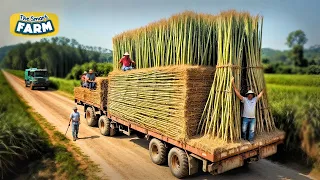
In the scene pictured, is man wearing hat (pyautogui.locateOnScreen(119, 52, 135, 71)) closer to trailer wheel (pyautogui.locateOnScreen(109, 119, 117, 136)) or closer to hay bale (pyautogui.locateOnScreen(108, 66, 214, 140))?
hay bale (pyautogui.locateOnScreen(108, 66, 214, 140))

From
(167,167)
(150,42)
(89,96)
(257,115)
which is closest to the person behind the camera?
(257,115)

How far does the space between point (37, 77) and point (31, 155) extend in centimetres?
2216

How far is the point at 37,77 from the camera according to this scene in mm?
27953

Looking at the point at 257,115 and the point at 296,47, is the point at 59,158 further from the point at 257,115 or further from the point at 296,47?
the point at 296,47

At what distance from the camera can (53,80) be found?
31.3m

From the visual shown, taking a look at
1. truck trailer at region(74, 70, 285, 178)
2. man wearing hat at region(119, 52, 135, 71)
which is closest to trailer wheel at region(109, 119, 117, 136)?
truck trailer at region(74, 70, 285, 178)

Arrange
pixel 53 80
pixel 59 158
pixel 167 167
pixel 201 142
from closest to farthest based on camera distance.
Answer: pixel 201 142
pixel 167 167
pixel 59 158
pixel 53 80

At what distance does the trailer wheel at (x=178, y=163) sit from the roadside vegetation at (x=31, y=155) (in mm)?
1936

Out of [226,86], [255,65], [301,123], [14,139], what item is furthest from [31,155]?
[301,123]

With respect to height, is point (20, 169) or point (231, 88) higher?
point (231, 88)

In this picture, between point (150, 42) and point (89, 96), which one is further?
point (89, 96)

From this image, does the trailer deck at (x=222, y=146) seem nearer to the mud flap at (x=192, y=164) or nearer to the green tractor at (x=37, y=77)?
the mud flap at (x=192, y=164)

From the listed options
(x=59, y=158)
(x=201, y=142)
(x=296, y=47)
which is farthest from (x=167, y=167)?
(x=296, y=47)

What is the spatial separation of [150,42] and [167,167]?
12.4ft
